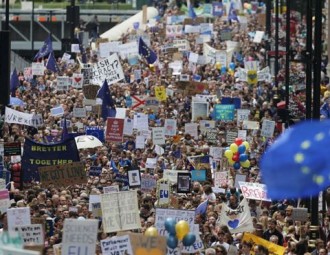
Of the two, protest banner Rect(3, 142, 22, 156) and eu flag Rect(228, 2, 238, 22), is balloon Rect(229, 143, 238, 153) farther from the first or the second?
eu flag Rect(228, 2, 238, 22)

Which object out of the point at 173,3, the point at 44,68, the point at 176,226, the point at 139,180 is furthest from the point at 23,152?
the point at 173,3

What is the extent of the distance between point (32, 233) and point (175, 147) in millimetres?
14749

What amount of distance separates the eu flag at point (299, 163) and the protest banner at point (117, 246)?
20.4ft

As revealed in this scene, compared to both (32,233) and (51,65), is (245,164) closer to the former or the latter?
(32,233)

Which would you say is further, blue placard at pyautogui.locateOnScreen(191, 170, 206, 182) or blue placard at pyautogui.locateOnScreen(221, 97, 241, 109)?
blue placard at pyautogui.locateOnScreen(221, 97, 241, 109)

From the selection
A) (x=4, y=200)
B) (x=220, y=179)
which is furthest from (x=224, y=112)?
(x=4, y=200)

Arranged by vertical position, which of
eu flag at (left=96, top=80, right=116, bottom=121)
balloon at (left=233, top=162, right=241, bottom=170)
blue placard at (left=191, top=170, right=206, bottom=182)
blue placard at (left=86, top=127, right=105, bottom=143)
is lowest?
blue placard at (left=191, top=170, right=206, bottom=182)

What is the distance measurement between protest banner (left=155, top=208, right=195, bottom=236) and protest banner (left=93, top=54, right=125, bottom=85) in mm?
20384

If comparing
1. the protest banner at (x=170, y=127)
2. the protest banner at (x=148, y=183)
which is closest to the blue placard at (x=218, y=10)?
the protest banner at (x=170, y=127)

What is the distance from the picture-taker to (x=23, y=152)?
29938 millimetres

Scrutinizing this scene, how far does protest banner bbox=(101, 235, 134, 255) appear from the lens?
2030 cm

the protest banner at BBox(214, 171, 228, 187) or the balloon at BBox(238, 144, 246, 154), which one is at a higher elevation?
the balloon at BBox(238, 144, 246, 154)

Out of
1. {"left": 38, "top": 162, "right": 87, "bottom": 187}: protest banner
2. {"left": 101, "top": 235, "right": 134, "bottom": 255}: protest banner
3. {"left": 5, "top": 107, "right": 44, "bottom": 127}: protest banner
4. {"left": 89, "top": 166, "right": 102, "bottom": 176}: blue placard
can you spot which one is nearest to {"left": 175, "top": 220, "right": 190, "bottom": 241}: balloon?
{"left": 101, "top": 235, "right": 134, "bottom": 255}: protest banner

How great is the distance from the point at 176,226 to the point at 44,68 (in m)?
32.8
